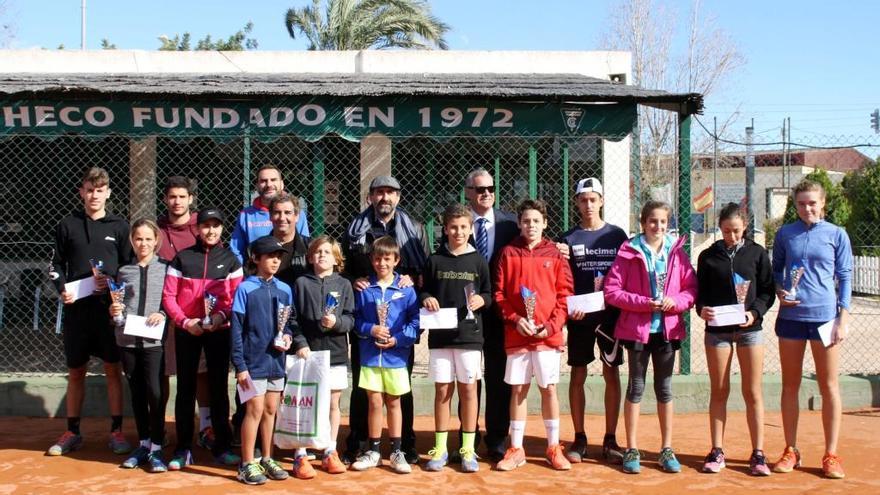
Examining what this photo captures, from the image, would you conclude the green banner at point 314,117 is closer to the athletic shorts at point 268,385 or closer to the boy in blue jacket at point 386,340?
the boy in blue jacket at point 386,340

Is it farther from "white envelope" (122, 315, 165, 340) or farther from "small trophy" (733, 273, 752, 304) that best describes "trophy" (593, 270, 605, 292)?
"white envelope" (122, 315, 165, 340)

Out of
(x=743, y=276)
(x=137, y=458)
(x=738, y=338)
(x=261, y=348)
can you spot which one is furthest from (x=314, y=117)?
(x=738, y=338)

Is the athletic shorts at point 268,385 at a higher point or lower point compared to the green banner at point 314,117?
lower

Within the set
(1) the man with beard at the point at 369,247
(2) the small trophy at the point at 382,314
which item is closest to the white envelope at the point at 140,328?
(1) the man with beard at the point at 369,247

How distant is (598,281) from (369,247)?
1538mm

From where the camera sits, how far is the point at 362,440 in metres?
5.85

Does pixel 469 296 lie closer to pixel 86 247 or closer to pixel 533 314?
pixel 533 314

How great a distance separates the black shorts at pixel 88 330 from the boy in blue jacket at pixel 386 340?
1801mm

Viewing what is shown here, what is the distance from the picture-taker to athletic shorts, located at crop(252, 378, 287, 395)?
5.19 metres

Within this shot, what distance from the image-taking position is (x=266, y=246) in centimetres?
525

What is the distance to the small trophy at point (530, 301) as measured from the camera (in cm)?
536

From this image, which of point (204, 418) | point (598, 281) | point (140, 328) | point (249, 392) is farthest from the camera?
point (204, 418)

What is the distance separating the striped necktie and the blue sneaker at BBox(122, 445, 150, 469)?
8.53ft

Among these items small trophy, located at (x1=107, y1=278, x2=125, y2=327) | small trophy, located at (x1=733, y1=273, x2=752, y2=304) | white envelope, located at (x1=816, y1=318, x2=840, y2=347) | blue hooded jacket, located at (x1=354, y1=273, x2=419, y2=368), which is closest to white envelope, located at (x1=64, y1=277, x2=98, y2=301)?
small trophy, located at (x1=107, y1=278, x2=125, y2=327)
